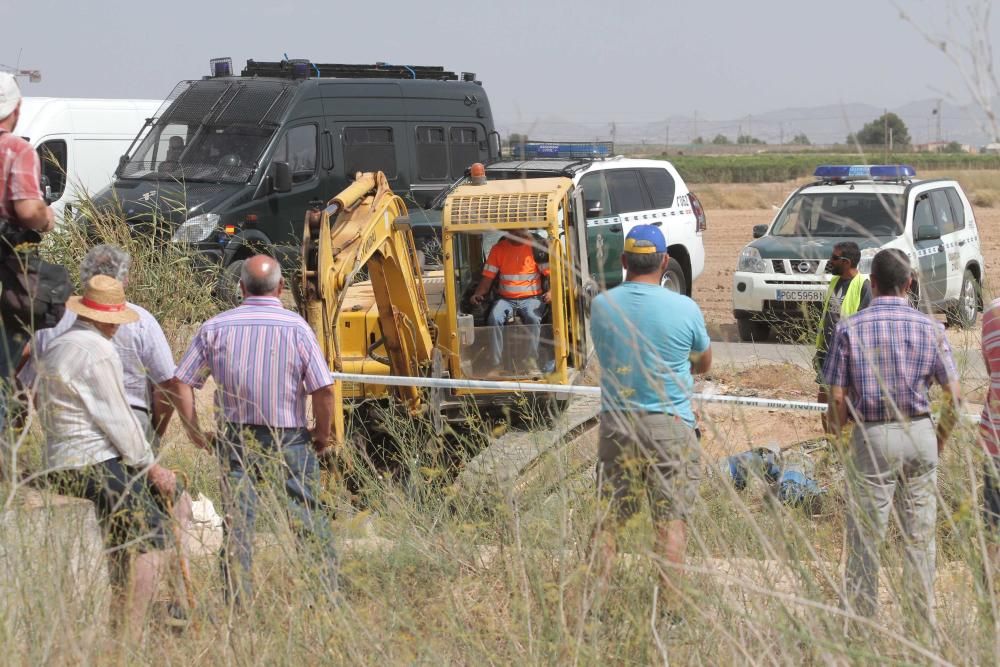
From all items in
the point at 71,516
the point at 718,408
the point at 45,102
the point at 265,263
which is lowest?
the point at 718,408

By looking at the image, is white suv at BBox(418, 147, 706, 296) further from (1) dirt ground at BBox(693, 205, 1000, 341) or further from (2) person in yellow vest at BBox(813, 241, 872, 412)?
(2) person in yellow vest at BBox(813, 241, 872, 412)

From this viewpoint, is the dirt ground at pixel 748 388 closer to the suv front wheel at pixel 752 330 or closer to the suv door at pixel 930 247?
the suv front wheel at pixel 752 330

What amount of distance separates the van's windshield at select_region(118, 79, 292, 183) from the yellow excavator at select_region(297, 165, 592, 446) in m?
4.84

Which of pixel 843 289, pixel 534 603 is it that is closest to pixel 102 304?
pixel 534 603

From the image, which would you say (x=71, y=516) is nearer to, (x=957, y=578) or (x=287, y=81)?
(x=957, y=578)

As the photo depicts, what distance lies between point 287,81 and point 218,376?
397 inches

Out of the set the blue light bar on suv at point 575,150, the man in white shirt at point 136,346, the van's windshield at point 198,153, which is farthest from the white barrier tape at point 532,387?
the blue light bar on suv at point 575,150

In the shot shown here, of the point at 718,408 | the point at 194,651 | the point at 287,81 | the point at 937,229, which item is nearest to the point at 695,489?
the point at 194,651

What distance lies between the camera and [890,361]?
4.93 metres

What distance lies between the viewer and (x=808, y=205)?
14805 millimetres

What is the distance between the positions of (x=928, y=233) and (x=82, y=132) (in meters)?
11.1

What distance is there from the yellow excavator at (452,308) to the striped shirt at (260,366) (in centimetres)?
276

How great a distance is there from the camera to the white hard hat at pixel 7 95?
4.71 metres

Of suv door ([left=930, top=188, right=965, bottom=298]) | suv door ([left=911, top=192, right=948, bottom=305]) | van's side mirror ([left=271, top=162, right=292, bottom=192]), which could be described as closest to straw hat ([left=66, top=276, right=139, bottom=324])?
van's side mirror ([left=271, top=162, right=292, bottom=192])
